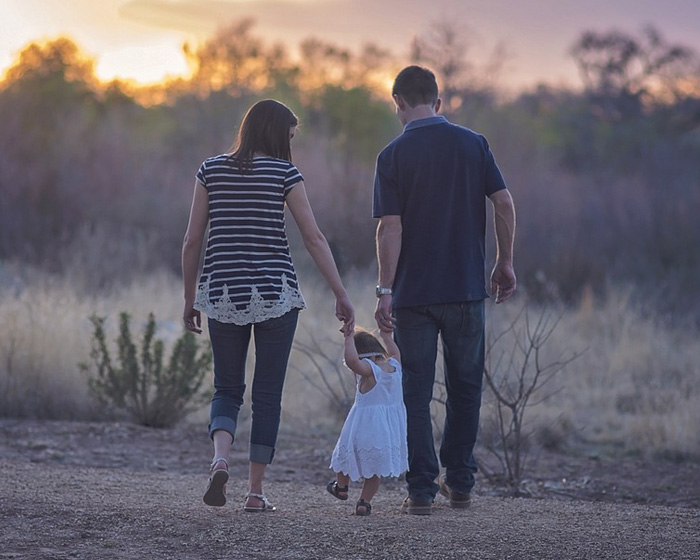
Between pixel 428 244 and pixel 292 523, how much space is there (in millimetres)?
1382

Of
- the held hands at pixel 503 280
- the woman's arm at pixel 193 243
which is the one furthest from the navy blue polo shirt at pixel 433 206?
the woman's arm at pixel 193 243

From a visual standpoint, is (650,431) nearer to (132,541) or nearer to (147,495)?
(147,495)

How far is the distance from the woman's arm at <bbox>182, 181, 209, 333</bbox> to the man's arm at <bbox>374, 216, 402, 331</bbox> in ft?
2.63

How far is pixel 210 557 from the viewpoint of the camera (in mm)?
4109

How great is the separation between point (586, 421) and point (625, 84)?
34.0 meters

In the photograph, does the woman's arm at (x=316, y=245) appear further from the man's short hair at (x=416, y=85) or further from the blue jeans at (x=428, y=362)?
the man's short hair at (x=416, y=85)

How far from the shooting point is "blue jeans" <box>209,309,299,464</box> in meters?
4.86

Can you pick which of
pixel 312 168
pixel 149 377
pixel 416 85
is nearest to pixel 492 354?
pixel 149 377

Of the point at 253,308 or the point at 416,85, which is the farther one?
the point at 416,85

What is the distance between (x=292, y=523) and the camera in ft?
15.3

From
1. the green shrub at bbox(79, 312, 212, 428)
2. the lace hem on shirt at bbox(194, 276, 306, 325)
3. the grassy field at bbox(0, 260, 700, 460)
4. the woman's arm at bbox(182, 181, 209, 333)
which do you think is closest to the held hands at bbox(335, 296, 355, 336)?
the lace hem on shirt at bbox(194, 276, 306, 325)

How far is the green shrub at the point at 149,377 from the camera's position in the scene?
27.8 ft

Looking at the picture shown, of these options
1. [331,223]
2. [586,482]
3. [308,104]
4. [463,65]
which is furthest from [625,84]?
[586,482]

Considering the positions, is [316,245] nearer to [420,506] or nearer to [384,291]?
[384,291]
